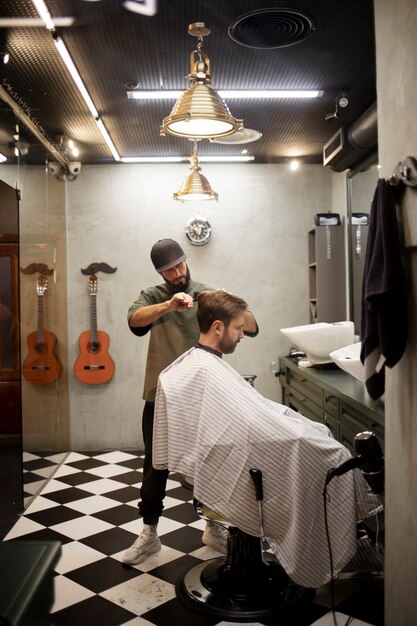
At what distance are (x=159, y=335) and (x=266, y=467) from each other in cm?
118

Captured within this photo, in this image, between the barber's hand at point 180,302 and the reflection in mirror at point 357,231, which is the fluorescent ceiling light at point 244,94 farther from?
the barber's hand at point 180,302

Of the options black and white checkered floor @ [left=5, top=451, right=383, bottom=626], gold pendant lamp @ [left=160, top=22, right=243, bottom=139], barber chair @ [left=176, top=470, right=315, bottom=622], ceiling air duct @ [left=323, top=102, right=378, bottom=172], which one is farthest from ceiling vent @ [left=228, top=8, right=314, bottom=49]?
black and white checkered floor @ [left=5, top=451, right=383, bottom=626]

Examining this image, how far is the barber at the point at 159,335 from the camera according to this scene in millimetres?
2811

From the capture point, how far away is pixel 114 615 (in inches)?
91.6

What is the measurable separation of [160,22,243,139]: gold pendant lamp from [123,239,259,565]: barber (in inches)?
26.0

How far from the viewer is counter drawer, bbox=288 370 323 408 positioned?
348 centimetres

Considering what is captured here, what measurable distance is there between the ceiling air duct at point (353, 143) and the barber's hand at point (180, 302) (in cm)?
172

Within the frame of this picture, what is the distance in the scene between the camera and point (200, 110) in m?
2.25

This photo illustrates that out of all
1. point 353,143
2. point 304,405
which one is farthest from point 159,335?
point 353,143

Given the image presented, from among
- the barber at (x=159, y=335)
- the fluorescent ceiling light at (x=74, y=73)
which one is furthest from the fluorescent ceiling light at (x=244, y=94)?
the barber at (x=159, y=335)

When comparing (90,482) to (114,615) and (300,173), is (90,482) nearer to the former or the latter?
(114,615)

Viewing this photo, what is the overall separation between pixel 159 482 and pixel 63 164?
316 centimetres

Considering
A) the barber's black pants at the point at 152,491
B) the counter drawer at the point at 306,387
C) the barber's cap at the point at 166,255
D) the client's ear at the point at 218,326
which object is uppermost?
the barber's cap at the point at 166,255

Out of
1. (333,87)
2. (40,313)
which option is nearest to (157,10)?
(333,87)
